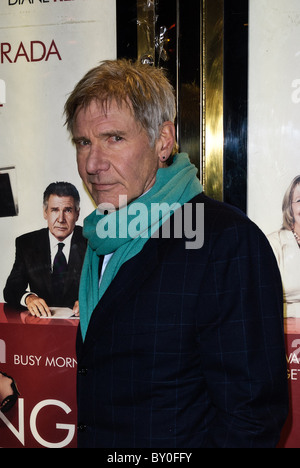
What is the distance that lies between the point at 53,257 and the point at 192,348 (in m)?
0.79

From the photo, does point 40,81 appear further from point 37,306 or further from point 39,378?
point 39,378

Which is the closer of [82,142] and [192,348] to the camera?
[192,348]

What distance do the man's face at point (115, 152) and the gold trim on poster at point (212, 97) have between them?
→ 0.40 meters

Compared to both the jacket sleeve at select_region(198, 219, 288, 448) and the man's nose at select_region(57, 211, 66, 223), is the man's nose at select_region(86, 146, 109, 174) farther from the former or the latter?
the man's nose at select_region(57, 211, 66, 223)

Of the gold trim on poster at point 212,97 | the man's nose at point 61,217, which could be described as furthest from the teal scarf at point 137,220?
the man's nose at point 61,217

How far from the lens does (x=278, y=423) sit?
0.90 metres

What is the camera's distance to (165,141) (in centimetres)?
114

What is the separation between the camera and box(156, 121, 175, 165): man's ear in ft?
3.68

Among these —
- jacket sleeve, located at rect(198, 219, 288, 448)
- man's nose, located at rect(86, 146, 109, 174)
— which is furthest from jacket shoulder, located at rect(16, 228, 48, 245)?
jacket sleeve, located at rect(198, 219, 288, 448)

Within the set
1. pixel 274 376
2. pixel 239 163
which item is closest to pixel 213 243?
pixel 274 376

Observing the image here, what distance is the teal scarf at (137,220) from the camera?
3.42ft

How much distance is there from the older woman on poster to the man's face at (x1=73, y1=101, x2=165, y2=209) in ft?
1.68

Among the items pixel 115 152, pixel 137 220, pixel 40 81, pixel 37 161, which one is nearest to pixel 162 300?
pixel 137 220

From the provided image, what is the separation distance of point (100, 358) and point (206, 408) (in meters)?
0.24
